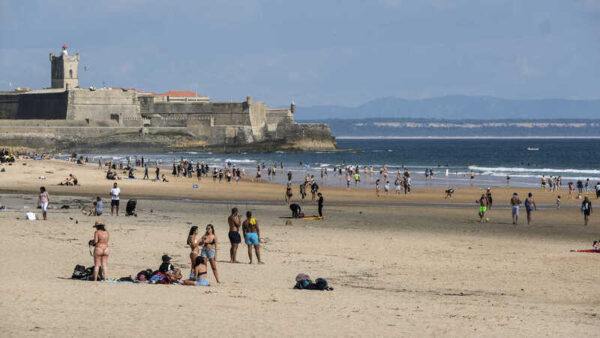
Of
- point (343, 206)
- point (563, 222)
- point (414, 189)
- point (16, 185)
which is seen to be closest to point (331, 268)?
point (563, 222)

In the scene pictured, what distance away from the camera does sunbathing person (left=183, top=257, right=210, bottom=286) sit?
1431 cm

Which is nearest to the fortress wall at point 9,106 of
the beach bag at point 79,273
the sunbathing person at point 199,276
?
the beach bag at point 79,273

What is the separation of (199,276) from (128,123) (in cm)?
9574

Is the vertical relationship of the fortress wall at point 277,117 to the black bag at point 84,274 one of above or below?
above

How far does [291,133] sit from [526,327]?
340ft

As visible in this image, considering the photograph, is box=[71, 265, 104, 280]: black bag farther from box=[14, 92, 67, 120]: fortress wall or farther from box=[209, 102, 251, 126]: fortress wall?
box=[209, 102, 251, 126]: fortress wall

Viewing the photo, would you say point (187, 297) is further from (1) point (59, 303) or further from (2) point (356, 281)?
(2) point (356, 281)

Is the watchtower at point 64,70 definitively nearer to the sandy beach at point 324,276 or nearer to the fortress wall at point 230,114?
the fortress wall at point 230,114

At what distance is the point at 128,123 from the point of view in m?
108

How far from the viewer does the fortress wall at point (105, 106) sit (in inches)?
4102

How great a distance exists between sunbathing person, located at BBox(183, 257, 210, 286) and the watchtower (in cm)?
10243

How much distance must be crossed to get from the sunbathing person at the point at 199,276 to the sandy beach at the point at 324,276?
172 millimetres

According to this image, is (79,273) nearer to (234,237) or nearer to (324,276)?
(234,237)

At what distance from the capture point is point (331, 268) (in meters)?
17.3
